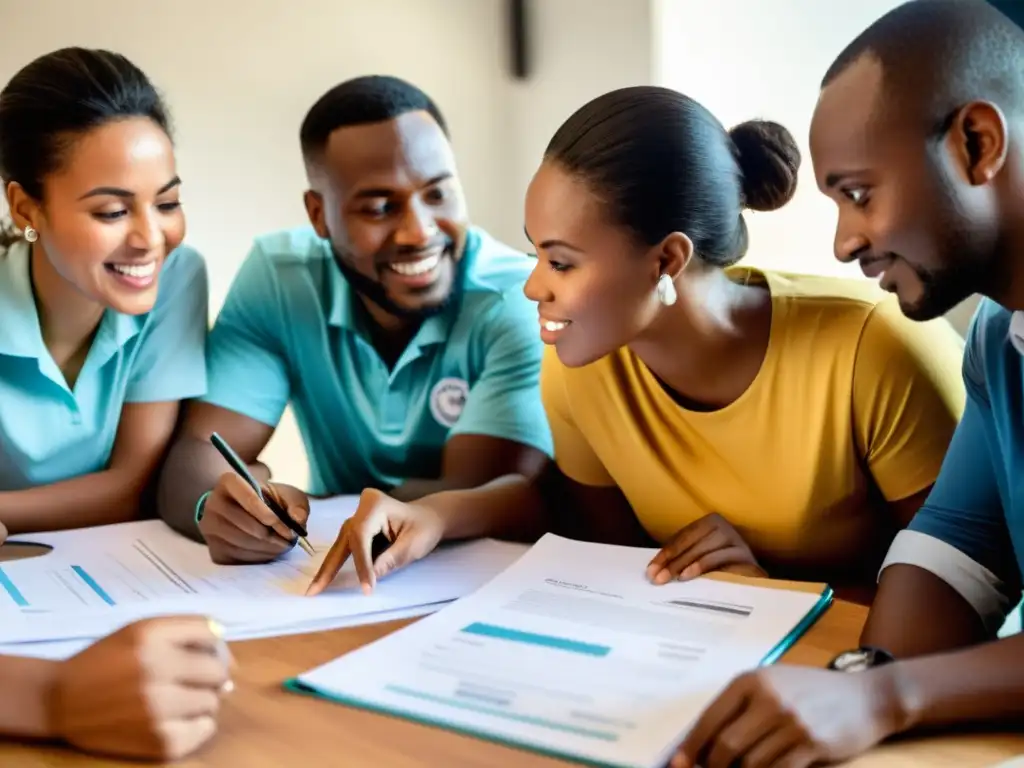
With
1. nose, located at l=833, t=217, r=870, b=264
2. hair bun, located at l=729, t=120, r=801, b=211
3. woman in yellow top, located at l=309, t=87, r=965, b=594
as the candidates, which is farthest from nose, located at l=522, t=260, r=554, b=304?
nose, located at l=833, t=217, r=870, b=264

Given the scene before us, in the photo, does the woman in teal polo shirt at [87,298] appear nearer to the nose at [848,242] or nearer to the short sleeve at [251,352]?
the short sleeve at [251,352]

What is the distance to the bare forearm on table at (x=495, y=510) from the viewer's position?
1062mm

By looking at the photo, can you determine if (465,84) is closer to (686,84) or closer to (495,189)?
Answer: (495,189)

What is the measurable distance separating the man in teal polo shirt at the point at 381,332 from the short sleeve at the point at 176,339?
33 mm

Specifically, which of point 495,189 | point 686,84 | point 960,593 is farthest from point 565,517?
point 495,189

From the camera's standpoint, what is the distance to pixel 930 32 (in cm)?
71

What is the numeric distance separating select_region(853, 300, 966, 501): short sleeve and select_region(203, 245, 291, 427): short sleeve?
76 cm

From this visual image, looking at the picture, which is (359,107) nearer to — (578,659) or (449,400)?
(449,400)

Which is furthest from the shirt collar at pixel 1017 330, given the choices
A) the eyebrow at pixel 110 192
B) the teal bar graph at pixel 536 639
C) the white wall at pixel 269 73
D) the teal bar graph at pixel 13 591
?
the white wall at pixel 269 73

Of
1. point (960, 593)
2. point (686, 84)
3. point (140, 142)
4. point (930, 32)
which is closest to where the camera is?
point (930, 32)

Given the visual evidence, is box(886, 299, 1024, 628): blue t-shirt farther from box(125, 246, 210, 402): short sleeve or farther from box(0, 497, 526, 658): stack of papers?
box(125, 246, 210, 402): short sleeve

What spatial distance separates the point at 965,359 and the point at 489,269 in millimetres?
701

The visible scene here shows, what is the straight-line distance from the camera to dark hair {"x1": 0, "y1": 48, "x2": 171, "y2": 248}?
120 cm

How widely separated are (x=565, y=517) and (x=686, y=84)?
82cm
